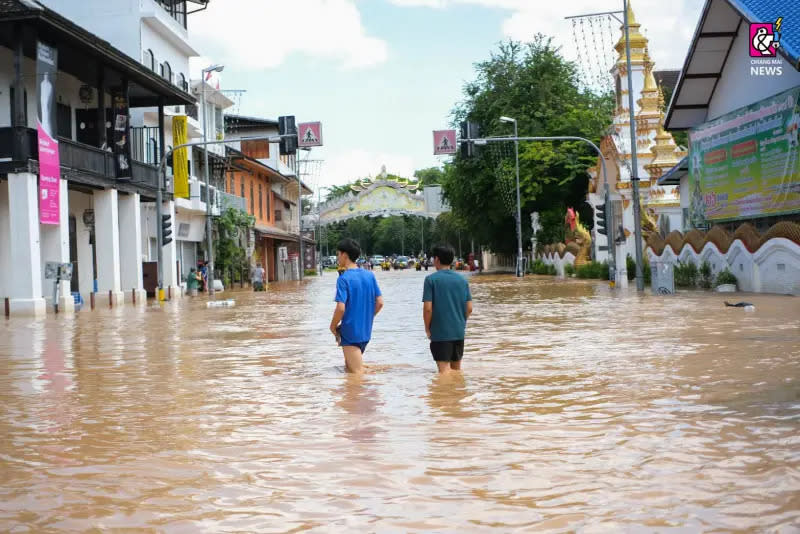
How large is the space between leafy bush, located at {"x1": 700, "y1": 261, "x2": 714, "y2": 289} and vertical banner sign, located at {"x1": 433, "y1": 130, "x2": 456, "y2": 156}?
48.7 feet

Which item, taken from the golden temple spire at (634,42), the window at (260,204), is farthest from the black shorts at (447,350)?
the window at (260,204)

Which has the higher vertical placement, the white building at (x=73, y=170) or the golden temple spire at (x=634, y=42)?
the golden temple spire at (x=634, y=42)

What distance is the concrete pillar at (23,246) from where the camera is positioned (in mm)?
26703

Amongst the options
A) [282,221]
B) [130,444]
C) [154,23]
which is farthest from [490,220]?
[130,444]

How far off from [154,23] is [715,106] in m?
22.8

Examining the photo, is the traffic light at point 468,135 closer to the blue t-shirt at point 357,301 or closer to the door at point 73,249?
the door at point 73,249

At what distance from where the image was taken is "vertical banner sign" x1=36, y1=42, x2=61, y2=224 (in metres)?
26.4

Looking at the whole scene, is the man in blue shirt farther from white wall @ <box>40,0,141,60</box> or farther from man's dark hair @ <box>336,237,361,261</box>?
white wall @ <box>40,0,141,60</box>

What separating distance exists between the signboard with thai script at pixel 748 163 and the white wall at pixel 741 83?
3.14 feet

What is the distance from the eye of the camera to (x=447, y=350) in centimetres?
1062

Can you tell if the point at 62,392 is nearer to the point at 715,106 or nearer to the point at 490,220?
the point at 715,106

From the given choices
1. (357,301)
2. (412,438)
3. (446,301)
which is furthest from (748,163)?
(412,438)

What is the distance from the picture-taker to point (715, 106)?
33.9m

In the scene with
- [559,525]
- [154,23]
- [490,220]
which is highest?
[154,23]
